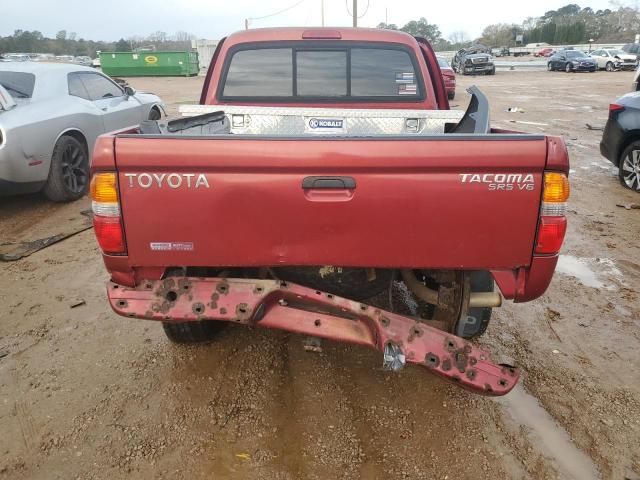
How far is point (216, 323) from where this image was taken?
144 inches

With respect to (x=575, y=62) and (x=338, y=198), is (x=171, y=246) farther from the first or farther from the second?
(x=575, y=62)

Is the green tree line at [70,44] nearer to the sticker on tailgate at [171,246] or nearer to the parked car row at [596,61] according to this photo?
the parked car row at [596,61]

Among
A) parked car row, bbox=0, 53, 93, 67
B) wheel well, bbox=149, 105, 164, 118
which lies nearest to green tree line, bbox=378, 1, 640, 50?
parked car row, bbox=0, 53, 93, 67

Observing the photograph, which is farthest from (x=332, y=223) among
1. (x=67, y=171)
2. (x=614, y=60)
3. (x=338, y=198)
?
(x=614, y=60)

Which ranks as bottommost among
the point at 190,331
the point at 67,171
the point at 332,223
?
the point at 190,331

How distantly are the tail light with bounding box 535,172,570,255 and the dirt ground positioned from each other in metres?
1.07

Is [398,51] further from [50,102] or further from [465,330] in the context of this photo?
[50,102]

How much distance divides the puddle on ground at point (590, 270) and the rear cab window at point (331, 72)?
2.17 meters

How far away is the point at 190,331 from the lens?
3.43 metres

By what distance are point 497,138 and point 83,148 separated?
6186 mm

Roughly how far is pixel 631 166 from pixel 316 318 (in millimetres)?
6701

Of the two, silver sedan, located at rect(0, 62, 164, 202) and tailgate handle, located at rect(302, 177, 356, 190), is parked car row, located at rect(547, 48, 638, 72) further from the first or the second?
tailgate handle, located at rect(302, 177, 356, 190)

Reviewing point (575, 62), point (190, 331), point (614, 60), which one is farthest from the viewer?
point (614, 60)

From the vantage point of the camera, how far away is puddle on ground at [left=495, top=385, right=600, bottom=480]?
253 centimetres
